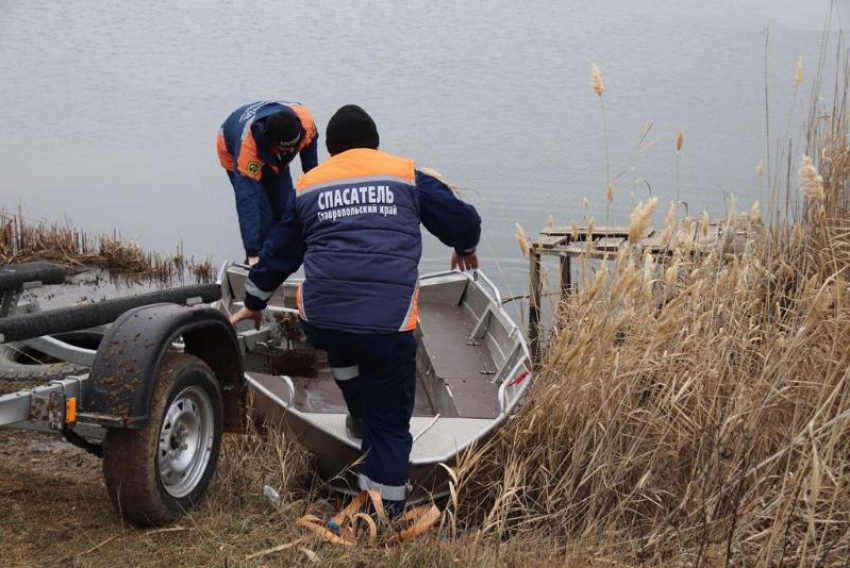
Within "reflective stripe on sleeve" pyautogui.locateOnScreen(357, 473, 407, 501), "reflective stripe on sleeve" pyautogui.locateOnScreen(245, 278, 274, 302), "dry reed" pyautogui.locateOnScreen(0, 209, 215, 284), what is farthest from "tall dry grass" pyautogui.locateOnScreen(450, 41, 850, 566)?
"dry reed" pyautogui.locateOnScreen(0, 209, 215, 284)

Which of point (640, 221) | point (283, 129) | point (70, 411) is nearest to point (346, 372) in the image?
point (70, 411)

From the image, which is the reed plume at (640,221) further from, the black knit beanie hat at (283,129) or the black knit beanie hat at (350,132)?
the black knit beanie hat at (283,129)

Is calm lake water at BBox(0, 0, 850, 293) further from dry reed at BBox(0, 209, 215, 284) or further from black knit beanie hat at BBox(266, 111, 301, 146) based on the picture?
black knit beanie hat at BBox(266, 111, 301, 146)

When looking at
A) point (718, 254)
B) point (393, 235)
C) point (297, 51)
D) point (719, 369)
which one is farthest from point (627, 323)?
point (297, 51)

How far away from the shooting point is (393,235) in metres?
4.38

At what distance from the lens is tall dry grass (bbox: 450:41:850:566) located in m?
3.96

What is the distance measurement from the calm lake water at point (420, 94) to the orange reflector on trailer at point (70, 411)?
8091mm

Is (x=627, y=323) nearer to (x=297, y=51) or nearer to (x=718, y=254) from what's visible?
(x=718, y=254)

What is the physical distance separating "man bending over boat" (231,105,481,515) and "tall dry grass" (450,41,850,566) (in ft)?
1.47

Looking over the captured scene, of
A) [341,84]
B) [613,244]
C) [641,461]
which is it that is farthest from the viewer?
[341,84]

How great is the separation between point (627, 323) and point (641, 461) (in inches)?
38.0

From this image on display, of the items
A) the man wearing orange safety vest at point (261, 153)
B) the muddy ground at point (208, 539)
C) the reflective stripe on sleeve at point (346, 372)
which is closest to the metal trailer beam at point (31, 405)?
the muddy ground at point (208, 539)

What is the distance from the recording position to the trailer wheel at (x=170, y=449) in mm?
3920

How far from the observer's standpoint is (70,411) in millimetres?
3820
